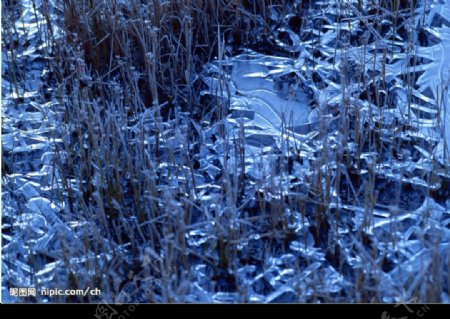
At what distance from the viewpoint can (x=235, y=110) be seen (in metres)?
3.11

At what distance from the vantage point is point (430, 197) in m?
2.66

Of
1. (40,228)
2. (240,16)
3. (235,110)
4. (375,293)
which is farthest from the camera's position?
(240,16)

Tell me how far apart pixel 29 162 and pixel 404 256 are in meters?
1.43

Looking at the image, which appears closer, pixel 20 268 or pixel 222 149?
pixel 20 268

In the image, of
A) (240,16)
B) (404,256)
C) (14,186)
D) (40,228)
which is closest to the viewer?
(404,256)

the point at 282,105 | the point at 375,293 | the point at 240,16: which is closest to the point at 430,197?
the point at 375,293

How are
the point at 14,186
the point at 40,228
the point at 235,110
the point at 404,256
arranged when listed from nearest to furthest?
1. the point at 404,256
2. the point at 40,228
3. the point at 14,186
4. the point at 235,110

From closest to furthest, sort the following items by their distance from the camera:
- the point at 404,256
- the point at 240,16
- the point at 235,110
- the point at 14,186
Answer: the point at 404,256 → the point at 14,186 → the point at 235,110 → the point at 240,16

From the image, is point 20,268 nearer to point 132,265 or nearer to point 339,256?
point 132,265

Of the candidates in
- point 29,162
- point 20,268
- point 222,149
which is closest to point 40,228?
point 20,268

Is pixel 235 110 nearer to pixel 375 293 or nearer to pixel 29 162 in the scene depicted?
pixel 29 162

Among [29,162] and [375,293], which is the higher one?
[29,162]
